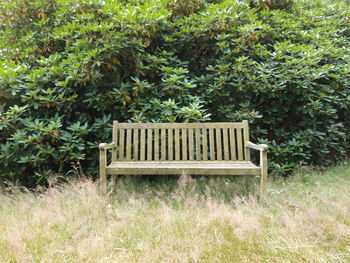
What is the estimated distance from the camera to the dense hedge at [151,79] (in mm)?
3336

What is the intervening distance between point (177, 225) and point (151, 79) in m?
2.51

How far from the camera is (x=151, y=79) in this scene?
3963 mm

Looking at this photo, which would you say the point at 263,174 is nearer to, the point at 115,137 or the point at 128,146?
the point at 128,146

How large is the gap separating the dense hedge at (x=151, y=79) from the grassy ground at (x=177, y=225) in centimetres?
81

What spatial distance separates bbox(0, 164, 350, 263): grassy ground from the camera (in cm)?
188

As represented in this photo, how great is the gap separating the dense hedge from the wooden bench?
0.74ft

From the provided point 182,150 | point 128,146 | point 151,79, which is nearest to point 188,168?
point 182,150

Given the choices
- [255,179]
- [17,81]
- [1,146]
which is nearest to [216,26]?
[255,179]

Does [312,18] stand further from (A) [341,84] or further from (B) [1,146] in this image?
(B) [1,146]

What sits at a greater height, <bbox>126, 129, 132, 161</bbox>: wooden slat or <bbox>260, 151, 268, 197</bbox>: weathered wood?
<bbox>126, 129, 132, 161</bbox>: wooden slat

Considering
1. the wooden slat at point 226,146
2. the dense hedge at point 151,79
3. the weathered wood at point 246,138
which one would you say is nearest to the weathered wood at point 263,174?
the weathered wood at point 246,138

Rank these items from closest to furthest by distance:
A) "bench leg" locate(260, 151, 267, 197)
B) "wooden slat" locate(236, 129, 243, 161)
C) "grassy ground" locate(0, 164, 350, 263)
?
"grassy ground" locate(0, 164, 350, 263) → "bench leg" locate(260, 151, 267, 197) → "wooden slat" locate(236, 129, 243, 161)

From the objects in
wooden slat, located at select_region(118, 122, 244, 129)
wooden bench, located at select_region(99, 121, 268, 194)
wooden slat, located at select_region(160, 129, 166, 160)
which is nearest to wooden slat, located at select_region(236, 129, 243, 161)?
wooden bench, located at select_region(99, 121, 268, 194)

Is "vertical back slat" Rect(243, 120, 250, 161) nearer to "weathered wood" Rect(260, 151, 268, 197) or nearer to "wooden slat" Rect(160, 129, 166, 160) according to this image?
"weathered wood" Rect(260, 151, 268, 197)
